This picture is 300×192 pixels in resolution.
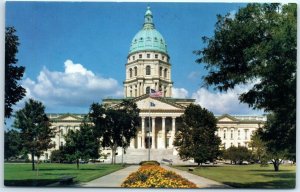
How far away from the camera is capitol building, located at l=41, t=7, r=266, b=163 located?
2058 centimetres

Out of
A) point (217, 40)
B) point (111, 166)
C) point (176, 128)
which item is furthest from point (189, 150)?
point (217, 40)

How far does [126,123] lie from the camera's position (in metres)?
22.4

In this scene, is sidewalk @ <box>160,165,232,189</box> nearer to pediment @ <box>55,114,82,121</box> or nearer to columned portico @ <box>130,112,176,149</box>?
columned portico @ <box>130,112,176,149</box>

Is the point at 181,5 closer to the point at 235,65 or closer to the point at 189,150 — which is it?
the point at 235,65

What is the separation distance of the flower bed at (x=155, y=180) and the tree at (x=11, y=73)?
433cm

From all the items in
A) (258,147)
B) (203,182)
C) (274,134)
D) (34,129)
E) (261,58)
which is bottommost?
(203,182)

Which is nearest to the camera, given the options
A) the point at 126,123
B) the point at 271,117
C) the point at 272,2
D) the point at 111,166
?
the point at 272,2

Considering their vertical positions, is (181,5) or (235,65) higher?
(181,5)

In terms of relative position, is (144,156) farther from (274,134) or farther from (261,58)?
(261,58)

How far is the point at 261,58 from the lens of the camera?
55.9ft

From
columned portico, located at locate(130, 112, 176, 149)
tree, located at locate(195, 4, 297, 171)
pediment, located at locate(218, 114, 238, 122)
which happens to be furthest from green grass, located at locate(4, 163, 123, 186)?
tree, located at locate(195, 4, 297, 171)

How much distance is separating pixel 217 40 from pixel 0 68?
6681mm

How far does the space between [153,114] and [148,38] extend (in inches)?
270

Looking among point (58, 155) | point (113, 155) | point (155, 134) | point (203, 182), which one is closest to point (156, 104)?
point (155, 134)
